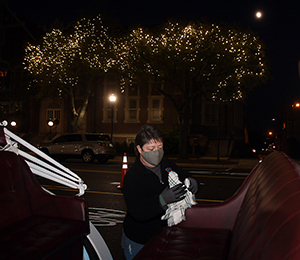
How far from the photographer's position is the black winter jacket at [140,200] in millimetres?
2590

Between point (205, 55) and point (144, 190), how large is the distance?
1748 cm

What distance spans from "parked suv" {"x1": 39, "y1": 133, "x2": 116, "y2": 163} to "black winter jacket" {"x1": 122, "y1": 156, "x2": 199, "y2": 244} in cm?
1577

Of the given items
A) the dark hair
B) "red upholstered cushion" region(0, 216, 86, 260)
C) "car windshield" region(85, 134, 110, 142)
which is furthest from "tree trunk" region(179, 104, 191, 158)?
the dark hair

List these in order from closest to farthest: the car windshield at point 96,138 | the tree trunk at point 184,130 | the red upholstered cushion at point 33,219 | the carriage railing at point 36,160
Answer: the red upholstered cushion at point 33,219 < the carriage railing at point 36,160 < the car windshield at point 96,138 < the tree trunk at point 184,130

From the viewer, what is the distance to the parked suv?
60.9 feet

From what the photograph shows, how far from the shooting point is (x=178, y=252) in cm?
231

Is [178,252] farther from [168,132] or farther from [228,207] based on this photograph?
[168,132]

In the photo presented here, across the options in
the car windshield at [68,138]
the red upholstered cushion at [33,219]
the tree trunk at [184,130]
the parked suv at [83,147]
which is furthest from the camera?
the tree trunk at [184,130]

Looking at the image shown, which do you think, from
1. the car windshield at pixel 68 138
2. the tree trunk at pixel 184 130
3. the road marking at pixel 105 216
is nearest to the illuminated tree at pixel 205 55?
the tree trunk at pixel 184 130

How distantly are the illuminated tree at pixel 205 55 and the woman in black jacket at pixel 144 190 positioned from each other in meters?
16.7

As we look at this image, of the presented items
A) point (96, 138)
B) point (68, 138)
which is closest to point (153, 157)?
point (96, 138)

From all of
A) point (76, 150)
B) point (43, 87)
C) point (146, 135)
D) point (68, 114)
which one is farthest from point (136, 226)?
point (68, 114)

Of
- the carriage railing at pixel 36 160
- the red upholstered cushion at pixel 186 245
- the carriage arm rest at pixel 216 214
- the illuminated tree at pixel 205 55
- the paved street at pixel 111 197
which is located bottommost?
the paved street at pixel 111 197

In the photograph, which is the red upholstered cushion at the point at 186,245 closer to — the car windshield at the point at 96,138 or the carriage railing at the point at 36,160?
the carriage railing at the point at 36,160
